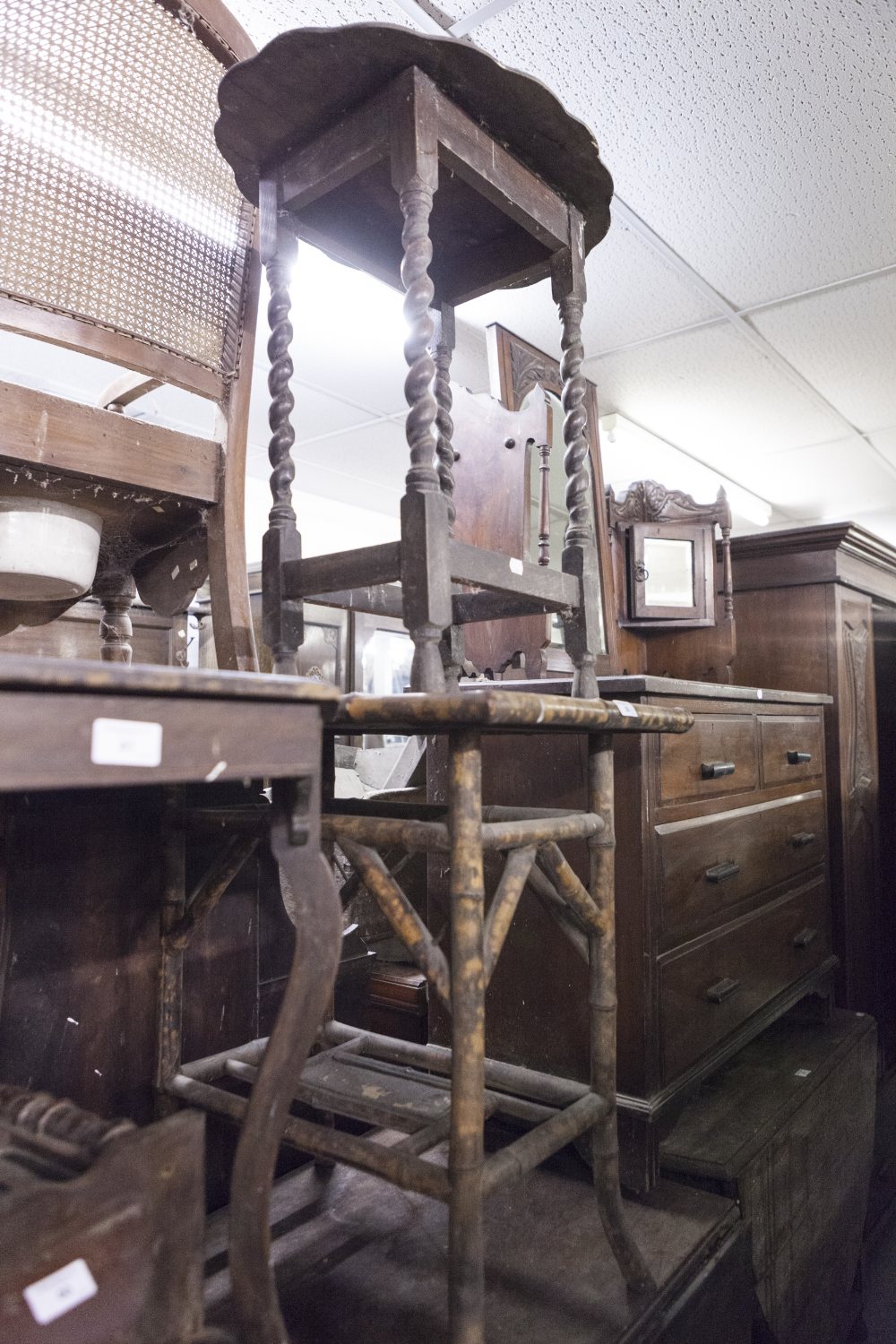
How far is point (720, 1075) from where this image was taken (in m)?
1.75

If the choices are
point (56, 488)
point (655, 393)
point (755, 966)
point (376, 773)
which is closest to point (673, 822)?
point (755, 966)

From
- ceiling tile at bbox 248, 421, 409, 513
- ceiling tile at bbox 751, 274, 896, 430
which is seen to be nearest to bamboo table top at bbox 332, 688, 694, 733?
ceiling tile at bbox 751, 274, 896, 430

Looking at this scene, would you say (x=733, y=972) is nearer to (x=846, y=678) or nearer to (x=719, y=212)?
(x=846, y=678)

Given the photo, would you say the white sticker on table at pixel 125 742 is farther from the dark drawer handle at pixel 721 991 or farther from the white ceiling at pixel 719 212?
the white ceiling at pixel 719 212

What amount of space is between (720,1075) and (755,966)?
9.1 inches

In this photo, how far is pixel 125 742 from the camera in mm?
533

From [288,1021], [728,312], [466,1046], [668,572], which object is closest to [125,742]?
[288,1021]

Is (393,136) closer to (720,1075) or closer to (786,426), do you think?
(720,1075)

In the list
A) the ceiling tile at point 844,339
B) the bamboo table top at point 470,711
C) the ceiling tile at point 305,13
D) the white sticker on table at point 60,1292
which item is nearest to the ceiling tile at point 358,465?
the ceiling tile at point 844,339

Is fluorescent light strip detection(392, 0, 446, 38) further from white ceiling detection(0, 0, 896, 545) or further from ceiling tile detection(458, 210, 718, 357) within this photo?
ceiling tile detection(458, 210, 718, 357)

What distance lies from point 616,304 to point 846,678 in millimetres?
1369

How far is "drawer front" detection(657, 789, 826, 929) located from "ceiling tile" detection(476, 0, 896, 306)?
61.7 inches

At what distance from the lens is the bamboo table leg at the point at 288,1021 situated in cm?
65

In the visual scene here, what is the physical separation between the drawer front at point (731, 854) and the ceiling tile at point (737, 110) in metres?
1.57
